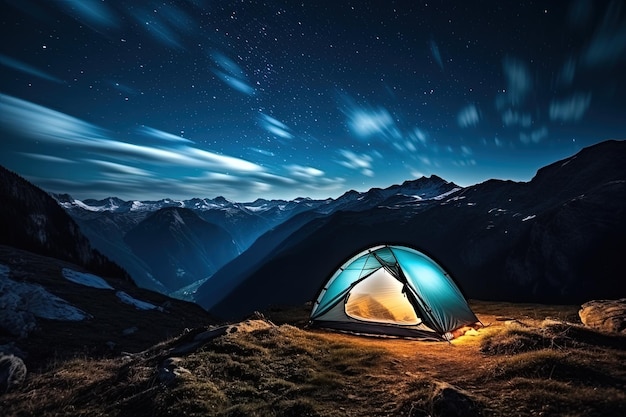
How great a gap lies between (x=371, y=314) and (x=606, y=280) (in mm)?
130968

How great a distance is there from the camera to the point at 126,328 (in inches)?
1136

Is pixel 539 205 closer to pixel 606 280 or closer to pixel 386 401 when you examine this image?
pixel 606 280

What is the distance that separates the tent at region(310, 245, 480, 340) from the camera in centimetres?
1529

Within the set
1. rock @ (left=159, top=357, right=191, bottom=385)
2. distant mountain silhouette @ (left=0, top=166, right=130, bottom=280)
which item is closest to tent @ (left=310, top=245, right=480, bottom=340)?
rock @ (left=159, top=357, right=191, bottom=385)

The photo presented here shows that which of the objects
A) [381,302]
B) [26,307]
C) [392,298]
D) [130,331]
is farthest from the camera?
[130,331]

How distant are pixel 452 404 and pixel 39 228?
4159 inches

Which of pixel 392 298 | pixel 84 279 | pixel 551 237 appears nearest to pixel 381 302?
pixel 392 298

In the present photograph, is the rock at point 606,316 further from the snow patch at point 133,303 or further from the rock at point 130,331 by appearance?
the snow patch at point 133,303

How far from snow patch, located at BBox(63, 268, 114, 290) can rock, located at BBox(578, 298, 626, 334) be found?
165 feet

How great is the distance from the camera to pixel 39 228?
82.6 m

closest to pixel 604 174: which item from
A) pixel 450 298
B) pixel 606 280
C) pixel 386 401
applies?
pixel 606 280

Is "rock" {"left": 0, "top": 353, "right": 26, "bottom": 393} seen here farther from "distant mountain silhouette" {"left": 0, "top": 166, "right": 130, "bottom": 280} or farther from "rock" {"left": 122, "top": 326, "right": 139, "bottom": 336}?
"distant mountain silhouette" {"left": 0, "top": 166, "right": 130, "bottom": 280}

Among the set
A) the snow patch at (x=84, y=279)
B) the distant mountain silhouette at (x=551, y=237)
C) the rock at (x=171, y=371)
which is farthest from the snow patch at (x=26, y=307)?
the distant mountain silhouette at (x=551, y=237)

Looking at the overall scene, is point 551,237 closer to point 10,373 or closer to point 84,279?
point 84,279
